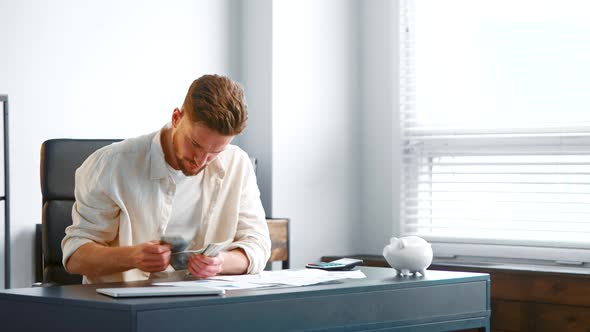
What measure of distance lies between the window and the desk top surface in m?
1.64

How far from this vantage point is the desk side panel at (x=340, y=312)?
5.98 ft

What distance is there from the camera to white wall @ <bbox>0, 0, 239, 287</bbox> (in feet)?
11.3

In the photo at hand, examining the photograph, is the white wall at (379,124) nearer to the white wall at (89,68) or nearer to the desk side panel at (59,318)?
the white wall at (89,68)

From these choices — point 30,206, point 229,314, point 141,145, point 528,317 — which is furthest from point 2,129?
point 528,317

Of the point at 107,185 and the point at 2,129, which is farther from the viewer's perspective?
the point at 2,129

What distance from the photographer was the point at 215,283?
7.08 feet

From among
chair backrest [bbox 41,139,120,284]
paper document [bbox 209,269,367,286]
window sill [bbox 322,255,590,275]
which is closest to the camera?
paper document [bbox 209,269,367,286]

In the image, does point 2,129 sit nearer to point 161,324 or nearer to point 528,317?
point 161,324

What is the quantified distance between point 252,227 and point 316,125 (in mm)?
1762

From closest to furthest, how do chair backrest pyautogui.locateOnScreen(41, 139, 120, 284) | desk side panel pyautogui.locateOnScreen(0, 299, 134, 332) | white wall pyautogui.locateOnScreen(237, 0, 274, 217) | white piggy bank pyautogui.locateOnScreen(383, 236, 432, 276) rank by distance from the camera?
desk side panel pyautogui.locateOnScreen(0, 299, 134, 332)
white piggy bank pyautogui.locateOnScreen(383, 236, 432, 276)
chair backrest pyautogui.locateOnScreen(41, 139, 120, 284)
white wall pyautogui.locateOnScreen(237, 0, 274, 217)

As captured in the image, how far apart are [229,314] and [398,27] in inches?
111

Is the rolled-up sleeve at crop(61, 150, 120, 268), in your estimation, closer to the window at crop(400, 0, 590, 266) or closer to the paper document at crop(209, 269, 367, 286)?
the paper document at crop(209, 269, 367, 286)

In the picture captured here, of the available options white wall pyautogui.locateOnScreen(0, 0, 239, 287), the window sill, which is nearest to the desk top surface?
the window sill

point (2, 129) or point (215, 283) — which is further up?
point (2, 129)
